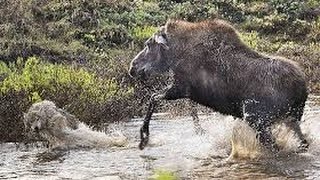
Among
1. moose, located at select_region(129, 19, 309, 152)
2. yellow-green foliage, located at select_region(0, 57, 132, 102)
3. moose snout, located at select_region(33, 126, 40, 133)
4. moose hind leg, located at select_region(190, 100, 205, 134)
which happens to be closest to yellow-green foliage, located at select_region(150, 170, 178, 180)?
moose, located at select_region(129, 19, 309, 152)

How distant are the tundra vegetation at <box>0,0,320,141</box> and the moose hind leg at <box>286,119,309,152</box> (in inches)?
105

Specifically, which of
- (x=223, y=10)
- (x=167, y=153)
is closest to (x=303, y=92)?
(x=167, y=153)

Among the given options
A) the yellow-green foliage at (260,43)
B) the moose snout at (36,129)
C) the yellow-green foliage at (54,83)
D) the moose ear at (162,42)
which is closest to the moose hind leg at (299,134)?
the moose ear at (162,42)

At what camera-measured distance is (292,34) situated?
22344mm

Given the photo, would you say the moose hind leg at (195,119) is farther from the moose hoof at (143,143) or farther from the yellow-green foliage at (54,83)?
the yellow-green foliage at (54,83)

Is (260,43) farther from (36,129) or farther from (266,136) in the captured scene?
(266,136)

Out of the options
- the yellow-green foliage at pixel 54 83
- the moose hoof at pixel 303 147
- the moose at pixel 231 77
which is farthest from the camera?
the yellow-green foliage at pixel 54 83

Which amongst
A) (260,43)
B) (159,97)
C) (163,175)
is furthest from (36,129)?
(260,43)

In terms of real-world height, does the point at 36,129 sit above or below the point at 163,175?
below

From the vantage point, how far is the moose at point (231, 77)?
7457 mm

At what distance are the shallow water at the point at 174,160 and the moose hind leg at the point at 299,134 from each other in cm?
7

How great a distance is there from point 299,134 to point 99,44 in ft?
34.8

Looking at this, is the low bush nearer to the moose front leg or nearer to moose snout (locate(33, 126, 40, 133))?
moose snout (locate(33, 126, 40, 133))

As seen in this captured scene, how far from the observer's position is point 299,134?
777cm
